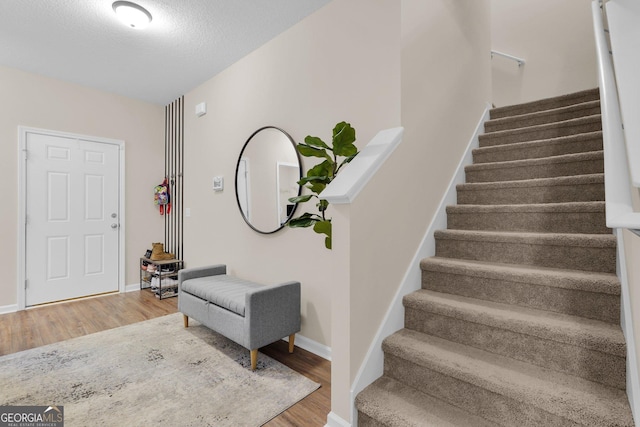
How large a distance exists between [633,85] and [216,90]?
3785mm

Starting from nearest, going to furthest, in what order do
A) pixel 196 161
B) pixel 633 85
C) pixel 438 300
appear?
pixel 633 85
pixel 438 300
pixel 196 161

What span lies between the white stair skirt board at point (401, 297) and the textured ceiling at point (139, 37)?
1894 mm

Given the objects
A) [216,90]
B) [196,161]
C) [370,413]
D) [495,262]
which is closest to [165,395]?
[370,413]

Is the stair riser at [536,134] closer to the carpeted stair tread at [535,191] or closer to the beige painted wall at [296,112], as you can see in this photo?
the carpeted stair tread at [535,191]

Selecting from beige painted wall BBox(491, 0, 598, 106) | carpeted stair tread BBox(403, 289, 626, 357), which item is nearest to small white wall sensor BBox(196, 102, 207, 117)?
carpeted stair tread BBox(403, 289, 626, 357)

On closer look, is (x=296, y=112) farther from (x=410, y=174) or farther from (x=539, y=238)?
(x=539, y=238)

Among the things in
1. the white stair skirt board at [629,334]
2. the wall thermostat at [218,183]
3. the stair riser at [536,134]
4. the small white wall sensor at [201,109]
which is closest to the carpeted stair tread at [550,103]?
the stair riser at [536,134]

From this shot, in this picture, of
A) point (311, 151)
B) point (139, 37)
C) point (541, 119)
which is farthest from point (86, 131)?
point (541, 119)

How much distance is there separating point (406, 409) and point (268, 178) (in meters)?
2.25

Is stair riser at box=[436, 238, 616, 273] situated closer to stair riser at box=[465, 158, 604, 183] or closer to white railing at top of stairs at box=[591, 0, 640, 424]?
white railing at top of stairs at box=[591, 0, 640, 424]

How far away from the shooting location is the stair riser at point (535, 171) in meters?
2.06

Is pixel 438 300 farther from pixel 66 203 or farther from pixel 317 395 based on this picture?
pixel 66 203

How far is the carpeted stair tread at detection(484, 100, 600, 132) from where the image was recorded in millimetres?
2531

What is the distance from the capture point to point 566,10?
12.3 ft
